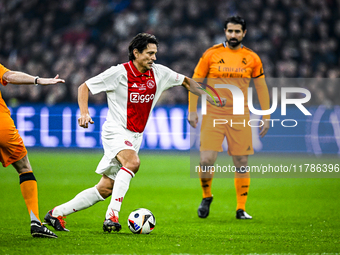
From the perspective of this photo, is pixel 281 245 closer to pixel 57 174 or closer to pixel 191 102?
pixel 191 102

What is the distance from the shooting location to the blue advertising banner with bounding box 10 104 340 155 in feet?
44.4

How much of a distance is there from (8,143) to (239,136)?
304 cm

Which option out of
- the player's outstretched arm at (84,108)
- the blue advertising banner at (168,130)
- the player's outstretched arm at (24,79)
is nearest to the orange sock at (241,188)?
the player's outstretched arm at (84,108)

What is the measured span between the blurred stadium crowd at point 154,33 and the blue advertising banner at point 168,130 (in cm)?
143

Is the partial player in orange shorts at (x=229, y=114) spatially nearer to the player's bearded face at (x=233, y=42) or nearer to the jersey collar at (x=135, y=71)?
the player's bearded face at (x=233, y=42)

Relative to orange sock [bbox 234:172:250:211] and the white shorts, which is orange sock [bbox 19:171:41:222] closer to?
the white shorts

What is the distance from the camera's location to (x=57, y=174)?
10.4 metres

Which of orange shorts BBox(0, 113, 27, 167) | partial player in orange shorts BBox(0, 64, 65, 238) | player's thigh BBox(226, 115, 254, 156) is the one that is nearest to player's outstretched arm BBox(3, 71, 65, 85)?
partial player in orange shorts BBox(0, 64, 65, 238)

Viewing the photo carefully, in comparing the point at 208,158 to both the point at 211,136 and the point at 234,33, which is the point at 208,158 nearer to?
the point at 211,136

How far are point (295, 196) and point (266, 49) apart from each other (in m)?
9.85

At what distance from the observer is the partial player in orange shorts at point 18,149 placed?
406 cm

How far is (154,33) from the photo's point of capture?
17625mm

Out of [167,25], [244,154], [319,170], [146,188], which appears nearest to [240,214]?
[244,154]

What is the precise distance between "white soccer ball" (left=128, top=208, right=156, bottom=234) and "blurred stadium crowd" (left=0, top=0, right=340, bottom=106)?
10.9 m
